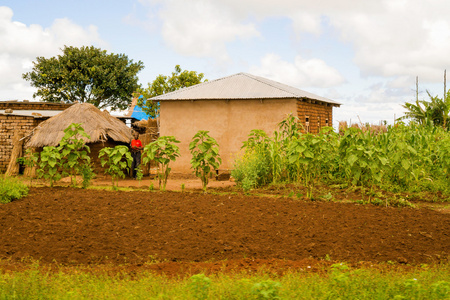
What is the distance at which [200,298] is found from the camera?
3742 mm

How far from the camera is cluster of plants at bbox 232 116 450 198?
383 inches

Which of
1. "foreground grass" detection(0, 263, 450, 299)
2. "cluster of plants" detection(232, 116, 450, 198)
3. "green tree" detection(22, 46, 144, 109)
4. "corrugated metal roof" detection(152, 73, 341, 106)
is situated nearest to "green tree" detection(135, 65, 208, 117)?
"green tree" detection(22, 46, 144, 109)

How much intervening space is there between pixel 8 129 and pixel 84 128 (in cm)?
376

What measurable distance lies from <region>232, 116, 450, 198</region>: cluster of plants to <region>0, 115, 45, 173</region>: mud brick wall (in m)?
9.37

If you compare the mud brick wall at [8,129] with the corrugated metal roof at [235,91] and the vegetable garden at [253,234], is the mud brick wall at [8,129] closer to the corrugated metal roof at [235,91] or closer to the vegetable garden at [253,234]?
the corrugated metal roof at [235,91]

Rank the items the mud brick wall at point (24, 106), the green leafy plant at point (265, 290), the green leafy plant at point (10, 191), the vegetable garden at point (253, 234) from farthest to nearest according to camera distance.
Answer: the mud brick wall at point (24, 106) → the green leafy plant at point (10, 191) → the vegetable garden at point (253, 234) → the green leafy plant at point (265, 290)

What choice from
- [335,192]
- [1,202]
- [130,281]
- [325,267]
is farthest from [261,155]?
[130,281]

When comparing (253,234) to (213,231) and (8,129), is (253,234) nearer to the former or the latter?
(213,231)

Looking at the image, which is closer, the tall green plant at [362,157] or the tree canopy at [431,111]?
the tall green plant at [362,157]

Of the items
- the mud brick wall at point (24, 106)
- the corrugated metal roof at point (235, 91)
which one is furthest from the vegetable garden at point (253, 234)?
the mud brick wall at point (24, 106)

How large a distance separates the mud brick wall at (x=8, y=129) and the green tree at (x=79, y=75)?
15921mm

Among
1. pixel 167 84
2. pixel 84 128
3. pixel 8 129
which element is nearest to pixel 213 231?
pixel 84 128

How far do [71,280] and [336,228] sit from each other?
372cm

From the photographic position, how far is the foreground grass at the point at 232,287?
3.83 meters
